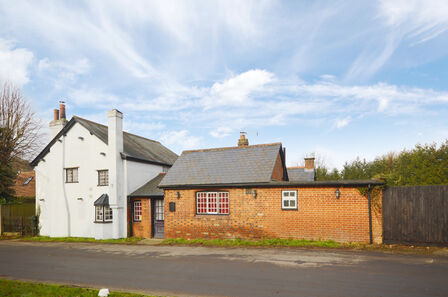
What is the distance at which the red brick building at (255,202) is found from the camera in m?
14.4

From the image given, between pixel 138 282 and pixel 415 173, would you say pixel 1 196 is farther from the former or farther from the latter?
pixel 415 173

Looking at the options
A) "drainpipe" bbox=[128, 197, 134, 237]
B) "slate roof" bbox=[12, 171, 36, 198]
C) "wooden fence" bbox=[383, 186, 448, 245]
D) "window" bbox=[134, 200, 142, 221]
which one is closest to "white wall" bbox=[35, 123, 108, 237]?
"drainpipe" bbox=[128, 197, 134, 237]

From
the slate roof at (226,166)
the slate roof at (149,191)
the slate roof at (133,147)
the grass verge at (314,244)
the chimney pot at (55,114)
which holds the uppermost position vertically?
the chimney pot at (55,114)

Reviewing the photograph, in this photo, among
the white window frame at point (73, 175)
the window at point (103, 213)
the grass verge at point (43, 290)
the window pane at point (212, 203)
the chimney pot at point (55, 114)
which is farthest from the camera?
the chimney pot at point (55, 114)

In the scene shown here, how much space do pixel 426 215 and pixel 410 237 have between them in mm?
1158

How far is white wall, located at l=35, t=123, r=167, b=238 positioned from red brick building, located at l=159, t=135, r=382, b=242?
3.33 meters

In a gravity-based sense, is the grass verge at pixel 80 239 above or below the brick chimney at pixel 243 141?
below

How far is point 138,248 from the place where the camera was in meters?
15.5

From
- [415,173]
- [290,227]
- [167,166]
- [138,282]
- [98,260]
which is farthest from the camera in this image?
[167,166]

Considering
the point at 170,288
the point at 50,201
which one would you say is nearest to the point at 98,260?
the point at 170,288

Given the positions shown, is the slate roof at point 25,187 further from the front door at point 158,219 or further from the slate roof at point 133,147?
the front door at point 158,219

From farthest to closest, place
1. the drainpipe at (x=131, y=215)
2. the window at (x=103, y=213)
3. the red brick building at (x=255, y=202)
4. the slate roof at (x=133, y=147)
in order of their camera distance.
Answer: the slate roof at (x=133, y=147) < the drainpipe at (x=131, y=215) < the window at (x=103, y=213) < the red brick building at (x=255, y=202)

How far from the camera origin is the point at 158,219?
64.1ft

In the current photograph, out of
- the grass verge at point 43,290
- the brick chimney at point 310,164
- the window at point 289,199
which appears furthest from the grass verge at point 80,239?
the brick chimney at point 310,164
